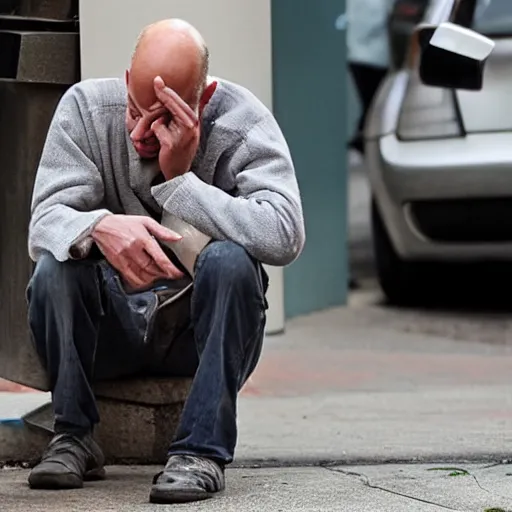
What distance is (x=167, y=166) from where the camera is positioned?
3.19m

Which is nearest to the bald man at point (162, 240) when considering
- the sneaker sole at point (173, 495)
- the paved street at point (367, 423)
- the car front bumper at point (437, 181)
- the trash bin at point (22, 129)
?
the sneaker sole at point (173, 495)

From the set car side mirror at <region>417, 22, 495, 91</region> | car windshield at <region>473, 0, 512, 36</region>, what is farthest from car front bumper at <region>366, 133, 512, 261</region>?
car side mirror at <region>417, 22, 495, 91</region>

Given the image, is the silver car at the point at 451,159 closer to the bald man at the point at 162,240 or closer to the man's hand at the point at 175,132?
the bald man at the point at 162,240

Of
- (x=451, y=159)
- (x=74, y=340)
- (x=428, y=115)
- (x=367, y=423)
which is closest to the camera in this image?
(x=74, y=340)

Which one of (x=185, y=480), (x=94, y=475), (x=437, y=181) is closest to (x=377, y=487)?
(x=185, y=480)

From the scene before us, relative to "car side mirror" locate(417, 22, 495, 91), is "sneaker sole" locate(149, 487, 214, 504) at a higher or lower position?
lower

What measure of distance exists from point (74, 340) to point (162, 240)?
0.97 feet

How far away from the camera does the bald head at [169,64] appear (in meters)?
3.14

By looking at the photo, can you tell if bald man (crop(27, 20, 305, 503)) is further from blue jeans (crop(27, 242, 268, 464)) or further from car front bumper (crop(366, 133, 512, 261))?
car front bumper (crop(366, 133, 512, 261))

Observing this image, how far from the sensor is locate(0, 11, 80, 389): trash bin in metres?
3.61

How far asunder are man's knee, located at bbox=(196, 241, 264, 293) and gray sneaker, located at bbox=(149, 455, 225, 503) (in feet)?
1.23

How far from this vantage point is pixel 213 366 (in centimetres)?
315

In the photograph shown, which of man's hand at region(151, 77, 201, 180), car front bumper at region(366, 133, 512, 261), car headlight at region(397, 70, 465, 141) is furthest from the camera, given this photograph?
car headlight at region(397, 70, 465, 141)

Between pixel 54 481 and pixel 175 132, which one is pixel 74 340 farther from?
pixel 175 132
